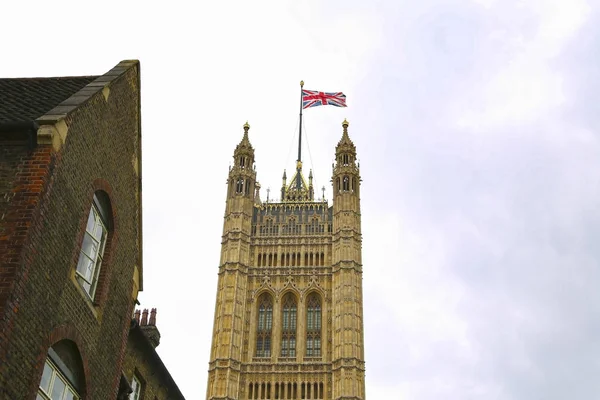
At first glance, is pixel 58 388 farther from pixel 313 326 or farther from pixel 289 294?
pixel 289 294

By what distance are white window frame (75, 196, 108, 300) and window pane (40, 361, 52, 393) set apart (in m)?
1.67

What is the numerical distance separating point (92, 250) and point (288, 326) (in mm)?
51764

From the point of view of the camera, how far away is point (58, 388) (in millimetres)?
10805

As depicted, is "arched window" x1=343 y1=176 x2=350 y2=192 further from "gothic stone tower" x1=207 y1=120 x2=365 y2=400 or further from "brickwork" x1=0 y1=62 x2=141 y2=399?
"brickwork" x1=0 y1=62 x2=141 y2=399

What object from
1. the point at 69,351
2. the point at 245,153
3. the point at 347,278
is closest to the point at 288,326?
the point at 347,278

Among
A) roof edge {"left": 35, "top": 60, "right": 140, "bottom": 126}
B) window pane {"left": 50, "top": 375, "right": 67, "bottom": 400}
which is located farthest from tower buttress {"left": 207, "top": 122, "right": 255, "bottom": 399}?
window pane {"left": 50, "top": 375, "right": 67, "bottom": 400}

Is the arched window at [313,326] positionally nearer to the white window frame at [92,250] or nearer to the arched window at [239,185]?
the arched window at [239,185]

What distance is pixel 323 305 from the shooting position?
211ft

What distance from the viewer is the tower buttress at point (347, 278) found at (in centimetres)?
5850

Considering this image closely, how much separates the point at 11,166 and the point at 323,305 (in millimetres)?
55383

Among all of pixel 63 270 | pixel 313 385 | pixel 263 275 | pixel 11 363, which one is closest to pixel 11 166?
pixel 63 270

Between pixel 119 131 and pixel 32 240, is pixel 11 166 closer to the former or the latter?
pixel 32 240

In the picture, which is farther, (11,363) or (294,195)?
(294,195)

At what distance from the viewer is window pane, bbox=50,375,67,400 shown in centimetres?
1062
